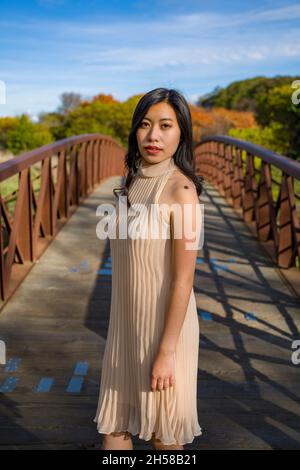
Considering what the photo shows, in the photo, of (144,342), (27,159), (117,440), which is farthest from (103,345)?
(27,159)

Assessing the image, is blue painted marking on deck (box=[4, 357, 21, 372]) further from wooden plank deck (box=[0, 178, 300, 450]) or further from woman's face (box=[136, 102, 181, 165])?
woman's face (box=[136, 102, 181, 165])

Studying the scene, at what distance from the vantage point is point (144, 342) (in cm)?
166

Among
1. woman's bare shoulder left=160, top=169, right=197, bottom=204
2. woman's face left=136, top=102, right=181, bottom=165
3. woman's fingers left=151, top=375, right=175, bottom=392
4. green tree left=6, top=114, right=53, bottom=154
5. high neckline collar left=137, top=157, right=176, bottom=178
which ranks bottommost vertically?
green tree left=6, top=114, right=53, bottom=154

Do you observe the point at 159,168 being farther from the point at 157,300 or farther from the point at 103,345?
the point at 103,345

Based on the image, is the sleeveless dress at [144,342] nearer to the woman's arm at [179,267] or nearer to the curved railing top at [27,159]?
the woman's arm at [179,267]

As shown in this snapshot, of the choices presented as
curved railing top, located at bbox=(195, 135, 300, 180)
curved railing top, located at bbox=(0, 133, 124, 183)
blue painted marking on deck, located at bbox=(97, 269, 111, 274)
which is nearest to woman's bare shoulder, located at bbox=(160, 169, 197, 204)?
curved railing top, located at bbox=(0, 133, 124, 183)

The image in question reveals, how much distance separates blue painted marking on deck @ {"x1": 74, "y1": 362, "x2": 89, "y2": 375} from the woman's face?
162 centimetres

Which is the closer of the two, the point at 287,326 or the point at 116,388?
the point at 116,388

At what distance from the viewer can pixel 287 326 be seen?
11.9ft

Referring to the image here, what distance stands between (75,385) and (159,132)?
1609 mm

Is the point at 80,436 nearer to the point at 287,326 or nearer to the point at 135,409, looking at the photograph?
the point at 135,409

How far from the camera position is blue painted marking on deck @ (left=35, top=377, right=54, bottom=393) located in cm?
275
